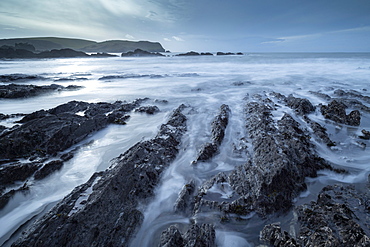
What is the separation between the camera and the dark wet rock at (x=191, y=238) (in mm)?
2689

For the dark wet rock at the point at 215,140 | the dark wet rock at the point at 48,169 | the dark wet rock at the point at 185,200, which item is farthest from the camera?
the dark wet rock at the point at 215,140

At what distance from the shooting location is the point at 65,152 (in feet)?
17.2

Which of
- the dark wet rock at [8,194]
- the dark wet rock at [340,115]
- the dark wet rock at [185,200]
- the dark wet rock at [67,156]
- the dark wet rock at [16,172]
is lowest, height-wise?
the dark wet rock at [185,200]

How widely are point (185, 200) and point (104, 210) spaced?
151cm

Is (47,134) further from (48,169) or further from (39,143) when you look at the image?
(48,169)

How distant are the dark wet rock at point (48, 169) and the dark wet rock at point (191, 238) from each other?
3367 mm

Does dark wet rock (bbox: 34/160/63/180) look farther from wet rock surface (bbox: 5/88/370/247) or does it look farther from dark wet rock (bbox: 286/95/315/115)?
dark wet rock (bbox: 286/95/315/115)

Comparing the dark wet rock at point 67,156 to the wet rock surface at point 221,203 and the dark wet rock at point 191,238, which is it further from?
the dark wet rock at point 191,238

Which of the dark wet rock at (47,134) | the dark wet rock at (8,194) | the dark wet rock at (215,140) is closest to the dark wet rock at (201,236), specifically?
the dark wet rock at (215,140)

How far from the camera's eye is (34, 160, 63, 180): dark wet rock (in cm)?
427

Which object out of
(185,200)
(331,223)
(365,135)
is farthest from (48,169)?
(365,135)

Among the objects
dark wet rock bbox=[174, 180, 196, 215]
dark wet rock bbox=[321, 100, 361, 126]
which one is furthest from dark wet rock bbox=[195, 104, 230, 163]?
dark wet rock bbox=[321, 100, 361, 126]

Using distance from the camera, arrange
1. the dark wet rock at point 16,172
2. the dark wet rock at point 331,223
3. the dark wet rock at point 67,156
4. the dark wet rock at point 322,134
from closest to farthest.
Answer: the dark wet rock at point 331,223
the dark wet rock at point 16,172
the dark wet rock at point 67,156
the dark wet rock at point 322,134

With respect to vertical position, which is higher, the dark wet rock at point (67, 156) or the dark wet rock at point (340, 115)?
the dark wet rock at point (340, 115)
